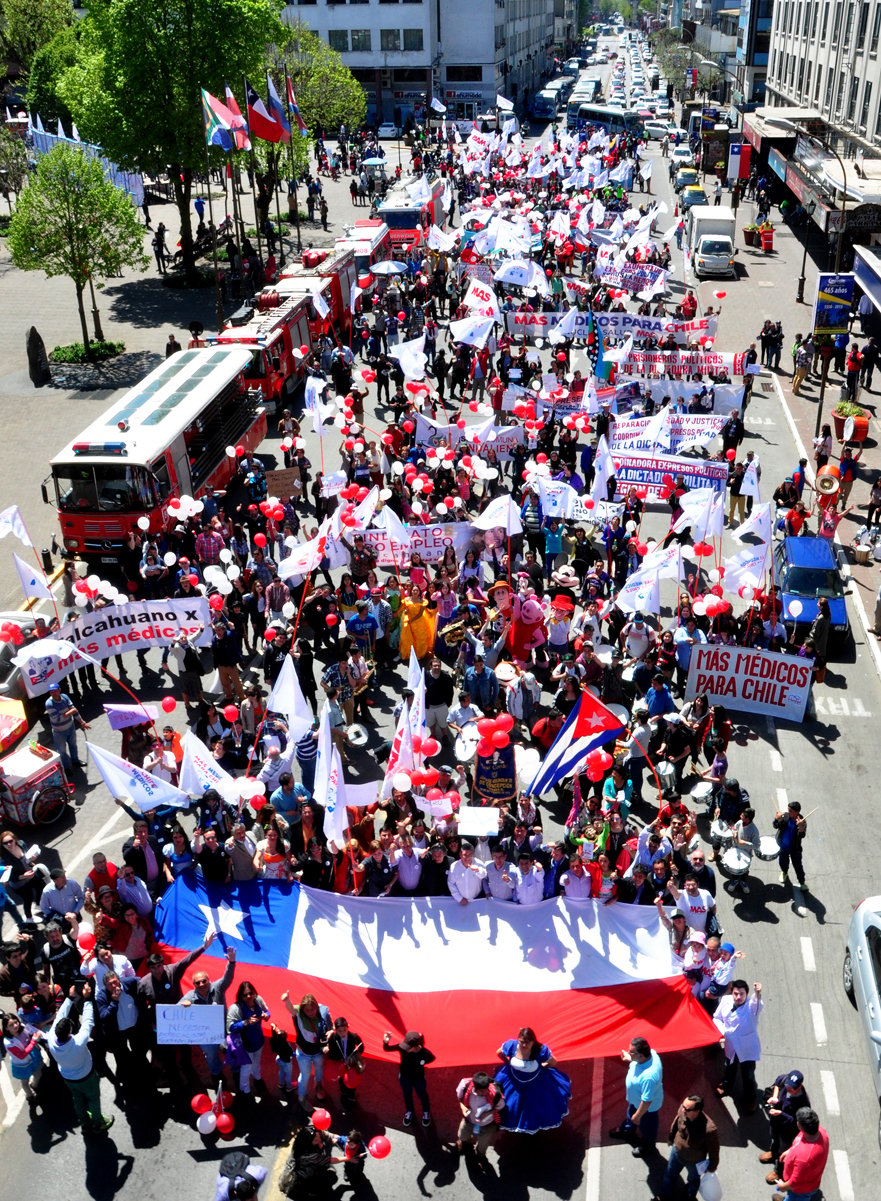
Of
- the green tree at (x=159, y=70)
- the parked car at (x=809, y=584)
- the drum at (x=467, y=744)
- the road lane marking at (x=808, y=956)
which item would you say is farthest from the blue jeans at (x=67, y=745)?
the green tree at (x=159, y=70)

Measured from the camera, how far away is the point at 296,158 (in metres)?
49.8

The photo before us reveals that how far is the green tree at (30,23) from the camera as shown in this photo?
7775cm

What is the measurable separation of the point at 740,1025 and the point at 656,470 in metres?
13.8

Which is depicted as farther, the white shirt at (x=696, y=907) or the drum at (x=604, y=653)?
the drum at (x=604, y=653)

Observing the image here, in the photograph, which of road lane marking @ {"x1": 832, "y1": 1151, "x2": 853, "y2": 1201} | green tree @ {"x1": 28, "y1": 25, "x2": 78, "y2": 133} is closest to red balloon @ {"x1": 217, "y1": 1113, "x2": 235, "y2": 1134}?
road lane marking @ {"x1": 832, "y1": 1151, "x2": 853, "y2": 1201}

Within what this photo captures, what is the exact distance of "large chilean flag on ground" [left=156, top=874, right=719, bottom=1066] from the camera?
1095 centimetres

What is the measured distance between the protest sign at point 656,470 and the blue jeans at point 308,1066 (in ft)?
47.9

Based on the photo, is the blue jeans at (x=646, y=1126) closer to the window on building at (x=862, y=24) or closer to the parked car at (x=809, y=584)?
the parked car at (x=809, y=584)

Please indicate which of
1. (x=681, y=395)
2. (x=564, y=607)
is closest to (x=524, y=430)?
(x=681, y=395)

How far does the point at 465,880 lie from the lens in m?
12.4

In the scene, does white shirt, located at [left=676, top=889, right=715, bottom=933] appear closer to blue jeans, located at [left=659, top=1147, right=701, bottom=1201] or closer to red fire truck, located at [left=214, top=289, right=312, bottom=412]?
blue jeans, located at [left=659, top=1147, right=701, bottom=1201]

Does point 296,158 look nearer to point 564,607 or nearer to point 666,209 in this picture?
point 666,209

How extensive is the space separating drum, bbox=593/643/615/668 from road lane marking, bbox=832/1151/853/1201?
7728mm

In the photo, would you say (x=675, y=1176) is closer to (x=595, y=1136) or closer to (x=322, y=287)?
(x=595, y=1136)
